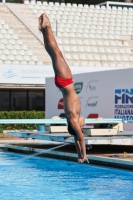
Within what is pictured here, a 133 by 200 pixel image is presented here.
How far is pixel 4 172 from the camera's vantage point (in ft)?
50.9

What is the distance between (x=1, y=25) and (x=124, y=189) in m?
25.3

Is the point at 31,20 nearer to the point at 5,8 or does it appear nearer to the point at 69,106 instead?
the point at 5,8

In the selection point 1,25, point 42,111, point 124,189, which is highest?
point 1,25

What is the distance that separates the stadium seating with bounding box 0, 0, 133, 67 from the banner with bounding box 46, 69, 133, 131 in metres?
8.72

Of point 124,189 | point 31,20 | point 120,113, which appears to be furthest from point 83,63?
point 124,189

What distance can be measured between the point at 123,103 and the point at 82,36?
18.0 m

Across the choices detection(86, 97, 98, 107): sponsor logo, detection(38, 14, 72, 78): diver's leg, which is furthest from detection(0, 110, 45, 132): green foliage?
Result: detection(38, 14, 72, 78): diver's leg

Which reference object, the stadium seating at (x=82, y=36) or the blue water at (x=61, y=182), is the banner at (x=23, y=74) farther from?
the blue water at (x=61, y=182)

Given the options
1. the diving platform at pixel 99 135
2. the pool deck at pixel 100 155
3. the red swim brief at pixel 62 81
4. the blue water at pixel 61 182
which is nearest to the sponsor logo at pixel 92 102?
the pool deck at pixel 100 155

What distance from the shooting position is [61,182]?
44.9 ft

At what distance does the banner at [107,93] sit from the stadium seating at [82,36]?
28.6 feet

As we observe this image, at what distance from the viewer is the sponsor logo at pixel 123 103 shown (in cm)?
2038

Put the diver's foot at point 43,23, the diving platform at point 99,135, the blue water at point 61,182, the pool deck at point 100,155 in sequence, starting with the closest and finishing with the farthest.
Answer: the diver's foot at point 43,23, the blue water at point 61,182, the pool deck at point 100,155, the diving platform at point 99,135

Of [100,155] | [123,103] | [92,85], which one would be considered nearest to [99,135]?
[100,155]
